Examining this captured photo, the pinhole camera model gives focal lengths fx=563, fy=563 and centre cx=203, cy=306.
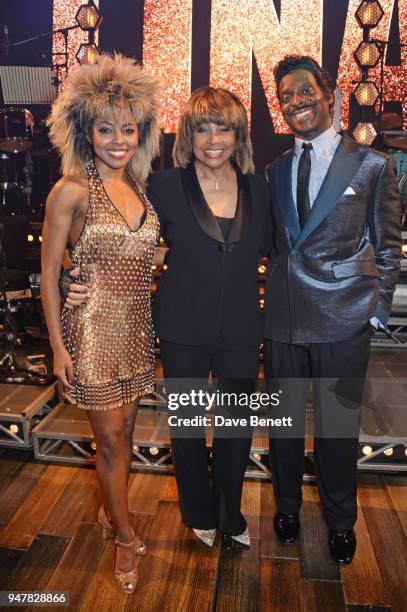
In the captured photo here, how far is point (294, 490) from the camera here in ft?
7.48

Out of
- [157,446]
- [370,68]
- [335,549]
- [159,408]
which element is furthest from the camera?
[370,68]

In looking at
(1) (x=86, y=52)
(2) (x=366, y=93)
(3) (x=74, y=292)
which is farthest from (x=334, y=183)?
(1) (x=86, y=52)

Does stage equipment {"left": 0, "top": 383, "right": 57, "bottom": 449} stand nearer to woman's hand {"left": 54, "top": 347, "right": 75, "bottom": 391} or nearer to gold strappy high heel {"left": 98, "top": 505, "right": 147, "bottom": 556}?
gold strappy high heel {"left": 98, "top": 505, "right": 147, "bottom": 556}

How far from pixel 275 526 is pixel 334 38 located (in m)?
6.44

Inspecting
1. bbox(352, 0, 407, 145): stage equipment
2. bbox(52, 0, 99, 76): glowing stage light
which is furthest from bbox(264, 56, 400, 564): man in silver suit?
bbox(52, 0, 99, 76): glowing stage light

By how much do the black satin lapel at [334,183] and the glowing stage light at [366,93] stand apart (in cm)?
524

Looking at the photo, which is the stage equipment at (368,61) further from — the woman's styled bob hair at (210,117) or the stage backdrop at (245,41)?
the woman's styled bob hair at (210,117)

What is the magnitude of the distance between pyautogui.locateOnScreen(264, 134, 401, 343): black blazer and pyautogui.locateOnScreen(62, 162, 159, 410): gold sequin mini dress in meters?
0.49

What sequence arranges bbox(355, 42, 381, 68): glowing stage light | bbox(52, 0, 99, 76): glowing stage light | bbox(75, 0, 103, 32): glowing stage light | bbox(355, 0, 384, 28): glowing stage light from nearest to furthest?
1. bbox(355, 0, 384, 28): glowing stage light
2. bbox(355, 42, 381, 68): glowing stage light
3. bbox(75, 0, 103, 32): glowing stage light
4. bbox(52, 0, 99, 76): glowing stage light

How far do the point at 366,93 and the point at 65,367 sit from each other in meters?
5.95

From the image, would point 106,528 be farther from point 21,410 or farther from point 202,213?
point 202,213

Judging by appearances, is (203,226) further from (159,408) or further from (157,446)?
(159,408)

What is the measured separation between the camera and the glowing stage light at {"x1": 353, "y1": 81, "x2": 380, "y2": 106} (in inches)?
261

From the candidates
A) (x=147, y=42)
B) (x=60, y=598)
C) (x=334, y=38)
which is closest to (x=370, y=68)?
(x=334, y=38)
